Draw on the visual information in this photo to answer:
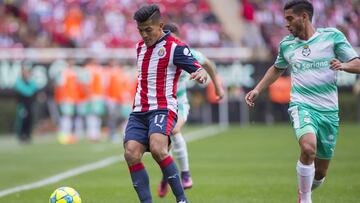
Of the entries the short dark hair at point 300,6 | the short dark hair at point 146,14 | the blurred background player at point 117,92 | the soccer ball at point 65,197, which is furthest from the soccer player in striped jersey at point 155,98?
the blurred background player at point 117,92

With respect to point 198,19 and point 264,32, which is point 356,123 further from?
point 198,19

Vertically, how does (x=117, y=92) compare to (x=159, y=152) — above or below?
below

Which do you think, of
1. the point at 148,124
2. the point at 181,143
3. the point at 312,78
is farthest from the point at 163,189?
the point at 312,78

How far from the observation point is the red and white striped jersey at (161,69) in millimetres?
9062

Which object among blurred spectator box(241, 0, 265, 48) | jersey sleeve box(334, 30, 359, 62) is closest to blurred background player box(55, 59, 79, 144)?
blurred spectator box(241, 0, 265, 48)

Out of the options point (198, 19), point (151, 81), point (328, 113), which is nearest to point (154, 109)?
point (151, 81)

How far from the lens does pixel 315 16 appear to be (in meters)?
31.8

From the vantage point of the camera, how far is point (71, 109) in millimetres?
26141

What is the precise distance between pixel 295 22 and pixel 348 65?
76 centimetres

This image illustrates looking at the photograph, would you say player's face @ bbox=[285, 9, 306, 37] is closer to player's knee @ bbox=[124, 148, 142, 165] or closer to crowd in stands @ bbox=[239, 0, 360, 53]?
player's knee @ bbox=[124, 148, 142, 165]

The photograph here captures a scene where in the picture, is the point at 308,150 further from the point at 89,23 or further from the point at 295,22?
the point at 89,23

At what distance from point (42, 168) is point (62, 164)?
35.5 inches

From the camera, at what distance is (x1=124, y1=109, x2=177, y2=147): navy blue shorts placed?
8.91 meters

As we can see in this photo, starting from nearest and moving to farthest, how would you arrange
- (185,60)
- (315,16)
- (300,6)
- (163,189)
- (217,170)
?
(300,6) → (185,60) → (163,189) → (217,170) → (315,16)
